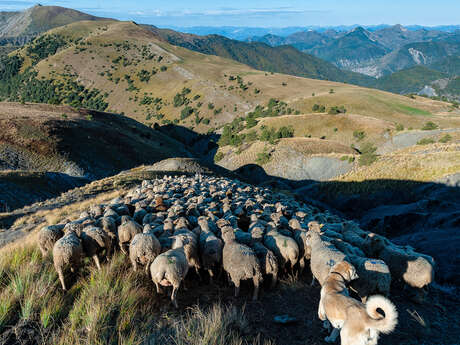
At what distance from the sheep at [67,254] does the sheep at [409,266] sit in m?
9.03

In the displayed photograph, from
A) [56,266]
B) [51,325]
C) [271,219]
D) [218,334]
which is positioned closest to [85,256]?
[56,266]

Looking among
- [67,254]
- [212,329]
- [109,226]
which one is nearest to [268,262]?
[212,329]

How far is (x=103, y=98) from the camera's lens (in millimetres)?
143625

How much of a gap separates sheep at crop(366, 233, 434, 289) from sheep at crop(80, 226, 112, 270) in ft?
28.3

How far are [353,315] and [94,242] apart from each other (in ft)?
24.0

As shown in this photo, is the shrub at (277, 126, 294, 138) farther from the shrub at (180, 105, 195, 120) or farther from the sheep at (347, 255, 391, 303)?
the sheep at (347, 255, 391, 303)

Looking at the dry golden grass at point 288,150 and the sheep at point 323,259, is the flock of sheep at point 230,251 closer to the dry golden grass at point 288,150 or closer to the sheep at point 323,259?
the sheep at point 323,259

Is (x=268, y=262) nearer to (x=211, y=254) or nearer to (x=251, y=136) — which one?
(x=211, y=254)

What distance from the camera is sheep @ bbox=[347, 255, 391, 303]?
6965 millimetres

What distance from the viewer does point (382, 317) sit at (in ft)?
14.0

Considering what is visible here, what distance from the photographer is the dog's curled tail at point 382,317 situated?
4035mm

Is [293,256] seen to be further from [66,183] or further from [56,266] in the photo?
[66,183]

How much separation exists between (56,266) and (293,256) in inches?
254

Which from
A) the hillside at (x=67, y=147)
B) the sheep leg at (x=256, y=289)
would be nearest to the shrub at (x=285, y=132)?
the hillside at (x=67, y=147)
